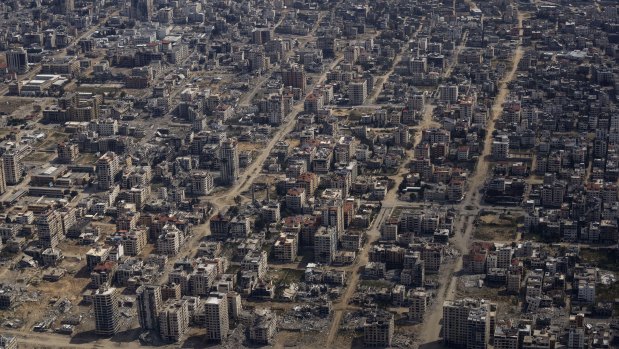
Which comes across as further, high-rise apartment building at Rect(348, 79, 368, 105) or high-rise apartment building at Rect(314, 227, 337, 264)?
high-rise apartment building at Rect(348, 79, 368, 105)

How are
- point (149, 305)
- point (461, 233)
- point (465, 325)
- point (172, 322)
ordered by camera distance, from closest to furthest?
1. point (465, 325)
2. point (172, 322)
3. point (149, 305)
4. point (461, 233)

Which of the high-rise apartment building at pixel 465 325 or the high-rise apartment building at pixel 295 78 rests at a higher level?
the high-rise apartment building at pixel 295 78

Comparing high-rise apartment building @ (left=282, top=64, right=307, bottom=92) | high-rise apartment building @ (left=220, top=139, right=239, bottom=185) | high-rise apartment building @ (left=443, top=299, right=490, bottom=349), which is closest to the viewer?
high-rise apartment building @ (left=443, top=299, right=490, bottom=349)

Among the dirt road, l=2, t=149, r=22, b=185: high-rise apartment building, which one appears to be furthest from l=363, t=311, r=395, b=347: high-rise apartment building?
l=2, t=149, r=22, b=185: high-rise apartment building

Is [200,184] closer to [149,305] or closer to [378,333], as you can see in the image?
[149,305]

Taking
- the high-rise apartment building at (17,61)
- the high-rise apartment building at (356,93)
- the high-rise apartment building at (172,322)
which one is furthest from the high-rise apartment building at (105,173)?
the high-rise apartment building at (17,61)

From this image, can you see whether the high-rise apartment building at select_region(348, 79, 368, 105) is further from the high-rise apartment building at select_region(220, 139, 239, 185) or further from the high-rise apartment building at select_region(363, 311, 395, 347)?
the high-rise apartment building at select_region(363, 311, 395, 347)

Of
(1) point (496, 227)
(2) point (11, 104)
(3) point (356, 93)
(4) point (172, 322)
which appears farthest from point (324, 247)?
(2) point (11, 104)

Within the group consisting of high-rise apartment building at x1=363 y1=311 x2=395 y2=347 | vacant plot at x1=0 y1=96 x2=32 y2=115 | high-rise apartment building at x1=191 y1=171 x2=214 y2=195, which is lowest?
high-rise apartment building at x1=363 y1=311 x2=395 y2=347

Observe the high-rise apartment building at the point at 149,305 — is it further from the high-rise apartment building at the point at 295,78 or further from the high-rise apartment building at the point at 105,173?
the high-rise apartment building at the point at 295,78

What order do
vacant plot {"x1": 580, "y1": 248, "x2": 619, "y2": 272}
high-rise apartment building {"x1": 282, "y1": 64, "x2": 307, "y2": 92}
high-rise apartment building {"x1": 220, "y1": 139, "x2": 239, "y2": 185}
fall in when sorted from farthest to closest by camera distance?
high-rise apartment building {"x1": 282, "y1": 64, "x2": 307, "y2": 92}, high-rise apartment building {"x1": 220, "y1": 139, "x2": 239, "y2": 185}, vacant plot {"x1": 580, "y1": 248, "x2": 619, "y2": 272}
